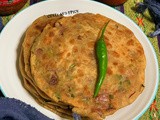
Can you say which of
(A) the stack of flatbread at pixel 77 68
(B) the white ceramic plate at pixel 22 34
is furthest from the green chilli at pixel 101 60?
(B) the white ceramic plate at pixel 22 34

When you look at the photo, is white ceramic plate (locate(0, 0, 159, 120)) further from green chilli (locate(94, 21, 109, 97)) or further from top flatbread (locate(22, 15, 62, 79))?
green chilli (locate(94, 21, 109, 97))

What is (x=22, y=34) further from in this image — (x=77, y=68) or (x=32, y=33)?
(x=77, y=68)

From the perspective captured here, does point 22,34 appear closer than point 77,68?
No

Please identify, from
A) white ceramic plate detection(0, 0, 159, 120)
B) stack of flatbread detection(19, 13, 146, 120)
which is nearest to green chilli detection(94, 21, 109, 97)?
stack of flatbread detection(19, 13, 146, 120)

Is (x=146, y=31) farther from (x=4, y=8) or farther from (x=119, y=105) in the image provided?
(x=4, y=8)

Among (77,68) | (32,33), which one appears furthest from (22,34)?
(77,68)
